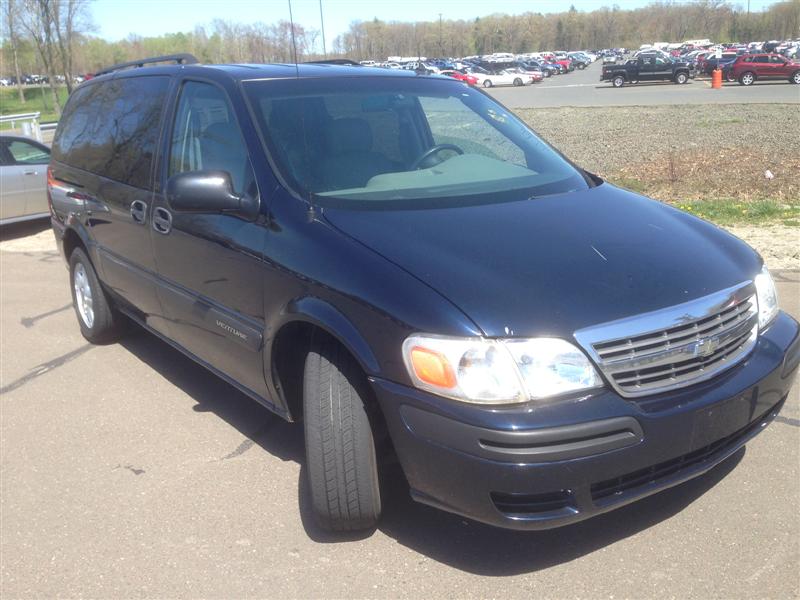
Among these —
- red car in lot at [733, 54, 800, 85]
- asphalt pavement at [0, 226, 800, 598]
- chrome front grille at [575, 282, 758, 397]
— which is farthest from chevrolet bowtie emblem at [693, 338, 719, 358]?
red car in lot at [733, 54, 800, 85]

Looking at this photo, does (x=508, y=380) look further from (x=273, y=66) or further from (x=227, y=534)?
(x=273, y=66)

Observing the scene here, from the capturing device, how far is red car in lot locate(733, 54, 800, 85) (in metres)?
39.2

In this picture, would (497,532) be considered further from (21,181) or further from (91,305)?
(21,181)

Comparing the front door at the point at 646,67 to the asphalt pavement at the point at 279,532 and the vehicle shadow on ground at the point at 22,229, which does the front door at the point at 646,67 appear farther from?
the asphalt pavement at the point at 279,532

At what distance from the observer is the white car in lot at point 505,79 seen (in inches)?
2175

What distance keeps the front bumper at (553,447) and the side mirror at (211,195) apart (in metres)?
1.18

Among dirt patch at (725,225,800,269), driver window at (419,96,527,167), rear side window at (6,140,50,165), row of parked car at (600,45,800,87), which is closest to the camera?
driver window at (419,96,527,167)

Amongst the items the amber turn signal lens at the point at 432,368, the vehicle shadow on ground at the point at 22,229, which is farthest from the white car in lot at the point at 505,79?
the amber turn signal lens at the point at 432,368

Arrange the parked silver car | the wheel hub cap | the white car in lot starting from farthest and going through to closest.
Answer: the white car in lot < the parked silver car < the wheel hub cap

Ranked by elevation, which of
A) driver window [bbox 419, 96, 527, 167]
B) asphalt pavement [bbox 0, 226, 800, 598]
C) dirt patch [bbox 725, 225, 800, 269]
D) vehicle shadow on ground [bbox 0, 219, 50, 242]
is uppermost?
driver window [bbox 419, 96, 527, 167]

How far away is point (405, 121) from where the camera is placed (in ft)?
14.1

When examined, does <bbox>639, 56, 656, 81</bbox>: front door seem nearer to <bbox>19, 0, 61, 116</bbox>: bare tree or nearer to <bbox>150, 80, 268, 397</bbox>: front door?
<bbox>19, 0, 61, 116</bbox>: bare tree

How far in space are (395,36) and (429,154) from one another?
11390 millimetres

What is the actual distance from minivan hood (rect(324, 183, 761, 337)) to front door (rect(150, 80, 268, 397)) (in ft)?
1.89
